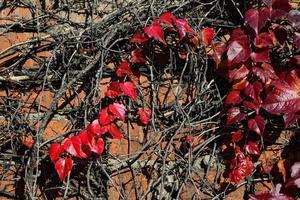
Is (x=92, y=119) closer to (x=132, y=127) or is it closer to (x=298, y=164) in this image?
(x=132, y=127)

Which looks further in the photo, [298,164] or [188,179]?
[188,179]

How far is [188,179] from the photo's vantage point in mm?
1715

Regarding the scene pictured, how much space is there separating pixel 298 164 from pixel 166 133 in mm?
495

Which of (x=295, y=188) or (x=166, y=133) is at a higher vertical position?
(x=166, y=133)

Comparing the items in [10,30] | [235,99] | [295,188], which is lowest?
[295,188]

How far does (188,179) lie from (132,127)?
30 cm

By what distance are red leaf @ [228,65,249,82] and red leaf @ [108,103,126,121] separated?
1.37 feet

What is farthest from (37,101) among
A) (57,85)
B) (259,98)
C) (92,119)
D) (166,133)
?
(259,98)

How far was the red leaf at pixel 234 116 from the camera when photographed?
1.64m

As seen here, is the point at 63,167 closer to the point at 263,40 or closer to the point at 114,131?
the point at 114,131

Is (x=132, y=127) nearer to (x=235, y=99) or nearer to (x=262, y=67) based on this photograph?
(x=235, y=99)

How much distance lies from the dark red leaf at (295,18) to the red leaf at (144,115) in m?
0.61

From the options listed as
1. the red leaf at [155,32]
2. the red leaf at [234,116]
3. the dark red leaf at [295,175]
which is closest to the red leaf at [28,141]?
the red leaf at [155,32]

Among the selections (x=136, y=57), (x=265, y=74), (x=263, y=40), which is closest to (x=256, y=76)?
(x=265, y=74)
